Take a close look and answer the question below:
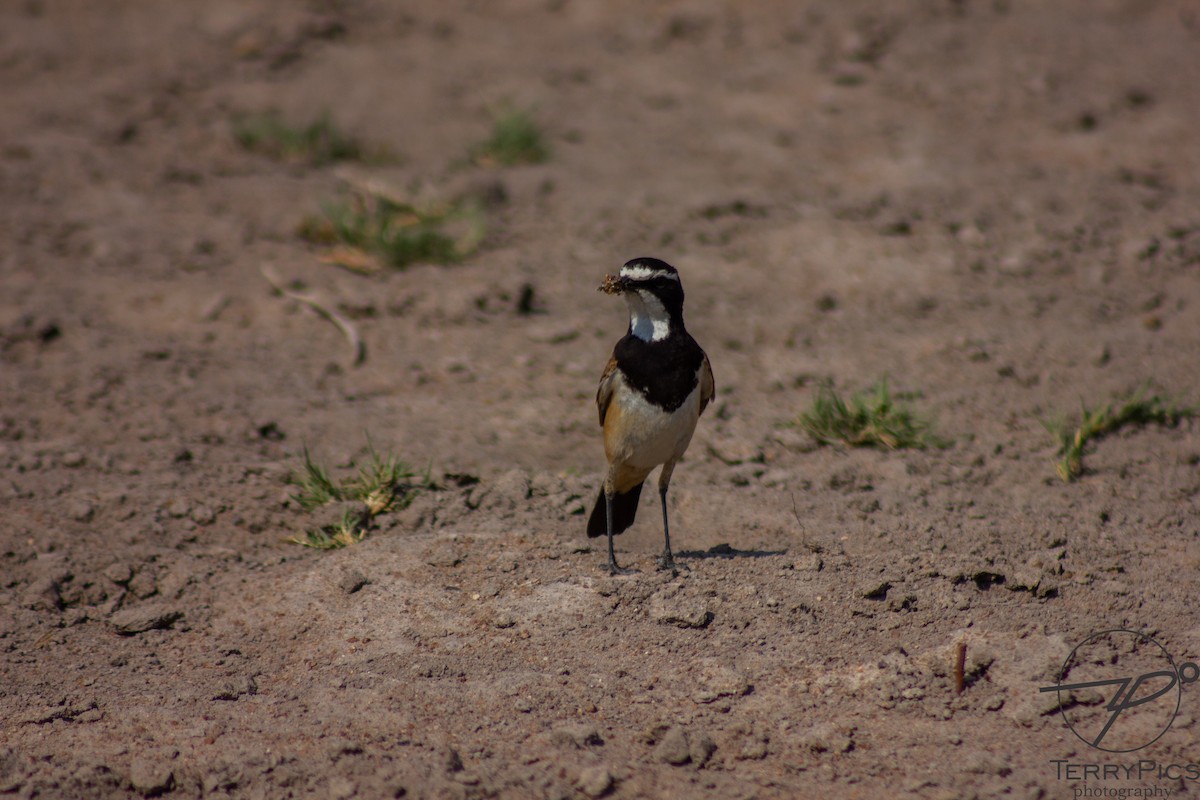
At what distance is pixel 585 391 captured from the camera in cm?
637

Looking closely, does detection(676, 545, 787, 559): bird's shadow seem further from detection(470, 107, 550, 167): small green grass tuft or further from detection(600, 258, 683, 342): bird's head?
detection(470, 107, 550, 167): small green grass tuft

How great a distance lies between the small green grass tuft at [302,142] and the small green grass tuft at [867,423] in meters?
4.70

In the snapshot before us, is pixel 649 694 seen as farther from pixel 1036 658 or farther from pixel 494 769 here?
pixel 1036 658

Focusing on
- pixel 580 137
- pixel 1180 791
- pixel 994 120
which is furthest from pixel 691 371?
pixel 994 120

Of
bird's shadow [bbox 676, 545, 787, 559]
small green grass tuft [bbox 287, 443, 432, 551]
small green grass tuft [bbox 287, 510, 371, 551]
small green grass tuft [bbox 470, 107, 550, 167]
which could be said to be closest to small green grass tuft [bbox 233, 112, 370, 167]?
small green grass tuft [bbox 470, 107, 550, 167]

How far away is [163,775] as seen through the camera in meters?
3.61

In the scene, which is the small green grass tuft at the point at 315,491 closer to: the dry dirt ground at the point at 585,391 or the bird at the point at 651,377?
the dry dirt ground at the point at 585,391

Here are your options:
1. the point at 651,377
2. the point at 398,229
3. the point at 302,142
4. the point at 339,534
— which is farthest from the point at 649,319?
the point at 302,142

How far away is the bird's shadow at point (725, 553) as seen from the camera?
477cm

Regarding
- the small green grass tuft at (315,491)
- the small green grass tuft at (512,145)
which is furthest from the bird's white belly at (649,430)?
the small green grass tuft at (512,145)

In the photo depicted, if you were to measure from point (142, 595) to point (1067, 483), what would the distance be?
13.9ft

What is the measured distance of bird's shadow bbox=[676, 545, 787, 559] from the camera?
188 inches

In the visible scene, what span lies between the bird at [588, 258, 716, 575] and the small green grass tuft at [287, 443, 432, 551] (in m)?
1.09

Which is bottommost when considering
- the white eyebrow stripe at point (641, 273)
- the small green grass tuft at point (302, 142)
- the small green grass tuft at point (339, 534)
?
the small green grass tuft at point (339, 534)
